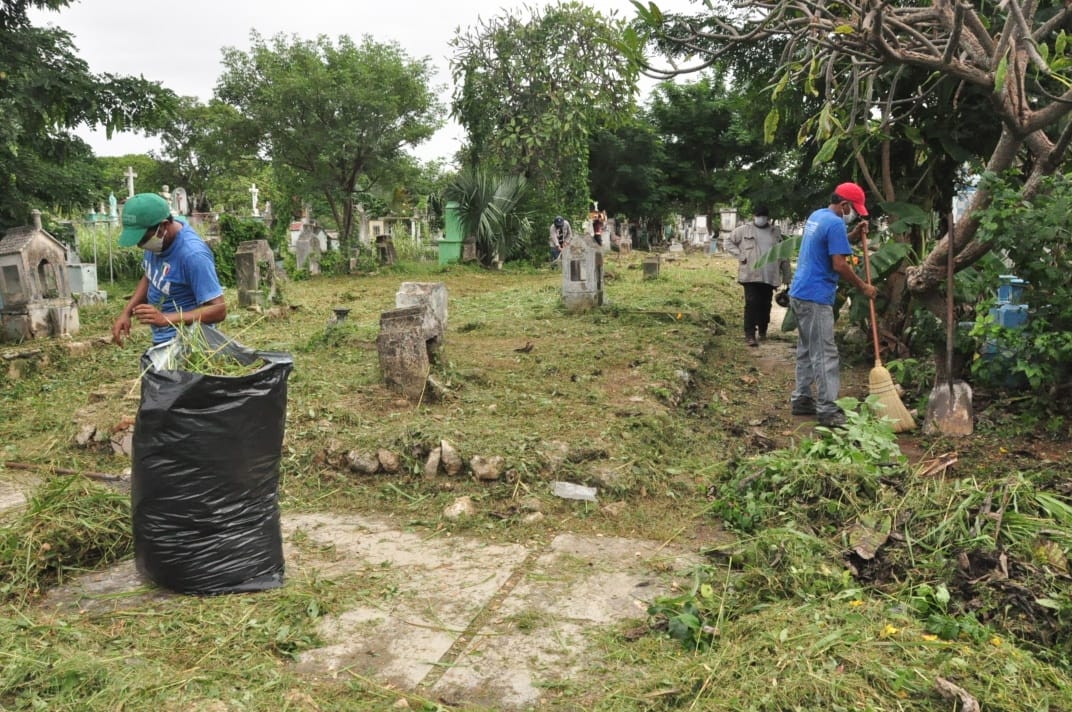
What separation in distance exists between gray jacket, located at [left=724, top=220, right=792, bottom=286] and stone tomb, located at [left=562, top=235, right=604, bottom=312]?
8.52 feet

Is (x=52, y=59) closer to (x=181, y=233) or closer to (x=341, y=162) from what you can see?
Result: (x=181, y=233)

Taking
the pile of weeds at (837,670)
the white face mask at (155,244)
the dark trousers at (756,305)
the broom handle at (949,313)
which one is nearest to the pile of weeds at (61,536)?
the white face mask at (155,244)

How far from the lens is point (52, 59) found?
903 centimetres

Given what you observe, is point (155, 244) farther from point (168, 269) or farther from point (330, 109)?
point (330, 109)

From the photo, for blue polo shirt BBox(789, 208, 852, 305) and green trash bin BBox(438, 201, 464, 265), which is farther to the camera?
green trash bin BBox(438, 201, 464, 265)

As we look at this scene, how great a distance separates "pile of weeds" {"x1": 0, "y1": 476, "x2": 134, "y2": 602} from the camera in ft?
11.2

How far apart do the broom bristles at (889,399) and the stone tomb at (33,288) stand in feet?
30.6

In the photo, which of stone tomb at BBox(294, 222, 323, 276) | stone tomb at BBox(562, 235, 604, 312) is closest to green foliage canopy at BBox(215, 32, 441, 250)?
stone tomb at BBox(294, 222, 323, 276)

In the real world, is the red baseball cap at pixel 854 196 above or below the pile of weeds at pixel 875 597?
above

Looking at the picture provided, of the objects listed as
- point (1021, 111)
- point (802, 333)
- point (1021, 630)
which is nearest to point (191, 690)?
point (1021, 630)

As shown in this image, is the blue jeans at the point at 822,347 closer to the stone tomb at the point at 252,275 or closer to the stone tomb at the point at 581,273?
the stone tomb at the point at 581,273

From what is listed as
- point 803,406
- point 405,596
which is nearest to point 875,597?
point 405,596

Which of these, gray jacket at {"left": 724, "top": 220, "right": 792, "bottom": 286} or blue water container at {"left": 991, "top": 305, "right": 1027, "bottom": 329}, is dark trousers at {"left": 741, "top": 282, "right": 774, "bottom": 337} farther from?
blue water container at {"left": 991, "top": 305, "right": 1027, "bottom": 329}

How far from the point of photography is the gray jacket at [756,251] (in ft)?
29.7
